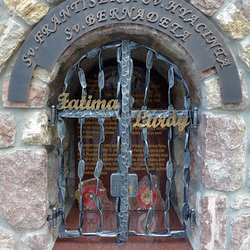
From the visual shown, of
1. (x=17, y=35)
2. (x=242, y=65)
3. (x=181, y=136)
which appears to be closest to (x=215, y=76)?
(x=242, y=65)

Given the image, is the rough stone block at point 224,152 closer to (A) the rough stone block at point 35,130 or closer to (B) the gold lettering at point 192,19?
(B) the gold lettering at point 192,19

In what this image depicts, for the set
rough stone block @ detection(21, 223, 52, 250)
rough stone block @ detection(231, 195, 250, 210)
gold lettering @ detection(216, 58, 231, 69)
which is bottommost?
rough stone block @ detection(21, 223, 52, 250)

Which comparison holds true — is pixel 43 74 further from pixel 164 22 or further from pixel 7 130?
pixel 164 22

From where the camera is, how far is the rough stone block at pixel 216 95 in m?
1.48

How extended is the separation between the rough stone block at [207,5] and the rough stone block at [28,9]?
918mm

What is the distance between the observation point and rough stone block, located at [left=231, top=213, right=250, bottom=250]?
1496mm

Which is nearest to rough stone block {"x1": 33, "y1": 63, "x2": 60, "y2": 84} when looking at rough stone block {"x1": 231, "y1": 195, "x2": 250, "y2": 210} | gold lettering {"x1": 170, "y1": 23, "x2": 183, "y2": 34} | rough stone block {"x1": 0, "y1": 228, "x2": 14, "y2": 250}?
gold lettering {"x1": 170, "y1": 23, "x2": 183, "y2": 34}

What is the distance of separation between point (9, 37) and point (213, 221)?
5.68 feet

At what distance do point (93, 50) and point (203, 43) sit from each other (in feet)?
2.38

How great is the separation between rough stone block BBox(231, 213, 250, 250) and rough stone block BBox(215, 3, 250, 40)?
1.14 metres

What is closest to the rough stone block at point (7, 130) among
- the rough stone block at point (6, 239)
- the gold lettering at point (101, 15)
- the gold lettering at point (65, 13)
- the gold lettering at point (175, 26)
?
the rough stone block at point (6, 239)

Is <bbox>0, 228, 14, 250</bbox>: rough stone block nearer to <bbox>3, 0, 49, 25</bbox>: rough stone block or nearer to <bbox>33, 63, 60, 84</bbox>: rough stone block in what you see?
<bbox>33, 63, 60, 84</bbox>: rough stone block

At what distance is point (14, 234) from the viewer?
1.55 meters

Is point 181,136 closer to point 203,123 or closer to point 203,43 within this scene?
point 203,123
